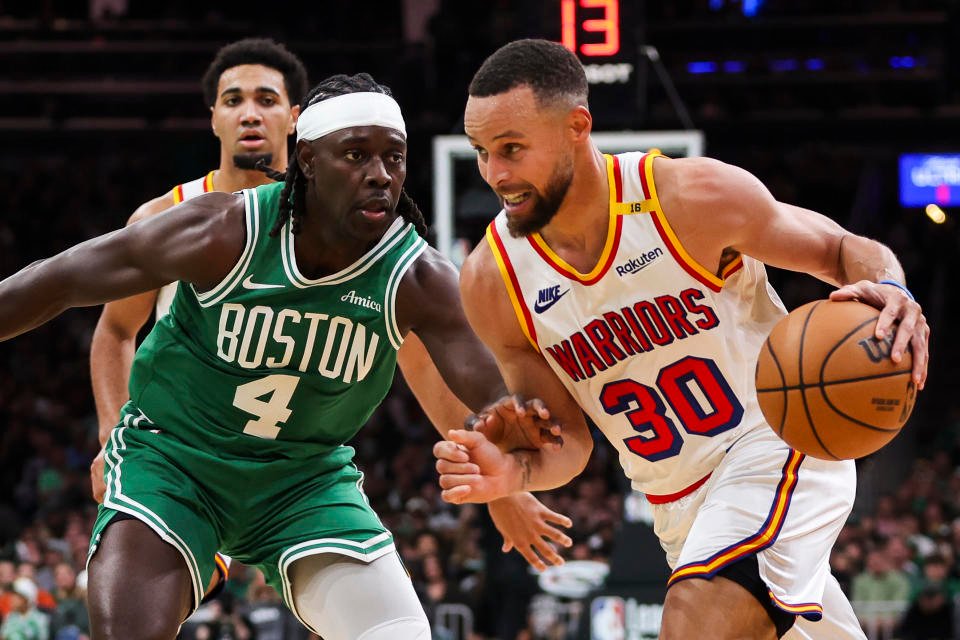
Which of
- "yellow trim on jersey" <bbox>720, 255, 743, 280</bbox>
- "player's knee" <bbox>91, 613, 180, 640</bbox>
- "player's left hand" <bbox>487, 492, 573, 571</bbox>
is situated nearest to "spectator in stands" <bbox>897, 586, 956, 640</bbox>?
"player's left hand" <bbox>487, 492, 573, 571</bbox>

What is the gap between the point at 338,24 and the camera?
19484 mm

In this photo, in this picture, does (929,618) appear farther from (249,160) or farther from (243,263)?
(243,263)

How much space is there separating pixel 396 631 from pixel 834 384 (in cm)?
145

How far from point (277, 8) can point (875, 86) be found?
8.51m

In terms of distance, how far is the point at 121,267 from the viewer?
4070 millimetres

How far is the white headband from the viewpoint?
4.15 meters

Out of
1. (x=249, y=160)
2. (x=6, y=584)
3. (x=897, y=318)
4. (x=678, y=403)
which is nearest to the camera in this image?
(x=897, y=318)

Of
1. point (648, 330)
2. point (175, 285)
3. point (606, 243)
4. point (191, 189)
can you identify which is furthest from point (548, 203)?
point (191, 189)

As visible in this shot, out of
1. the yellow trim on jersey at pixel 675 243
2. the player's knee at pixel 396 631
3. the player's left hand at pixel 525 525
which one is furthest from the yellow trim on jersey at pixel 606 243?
the player's knee at pixel 396 631

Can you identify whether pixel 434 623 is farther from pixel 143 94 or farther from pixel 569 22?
pixel 143 94

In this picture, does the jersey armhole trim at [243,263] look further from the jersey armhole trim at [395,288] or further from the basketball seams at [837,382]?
the basketball seams at [837,382]

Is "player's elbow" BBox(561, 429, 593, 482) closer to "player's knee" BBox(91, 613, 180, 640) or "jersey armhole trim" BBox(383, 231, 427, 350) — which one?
"jersey armhole trim" BBox(383, 231, 427, 350)

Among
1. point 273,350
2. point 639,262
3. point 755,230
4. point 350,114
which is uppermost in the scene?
point 350,114

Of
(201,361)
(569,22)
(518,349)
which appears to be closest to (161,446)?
(201,361)
